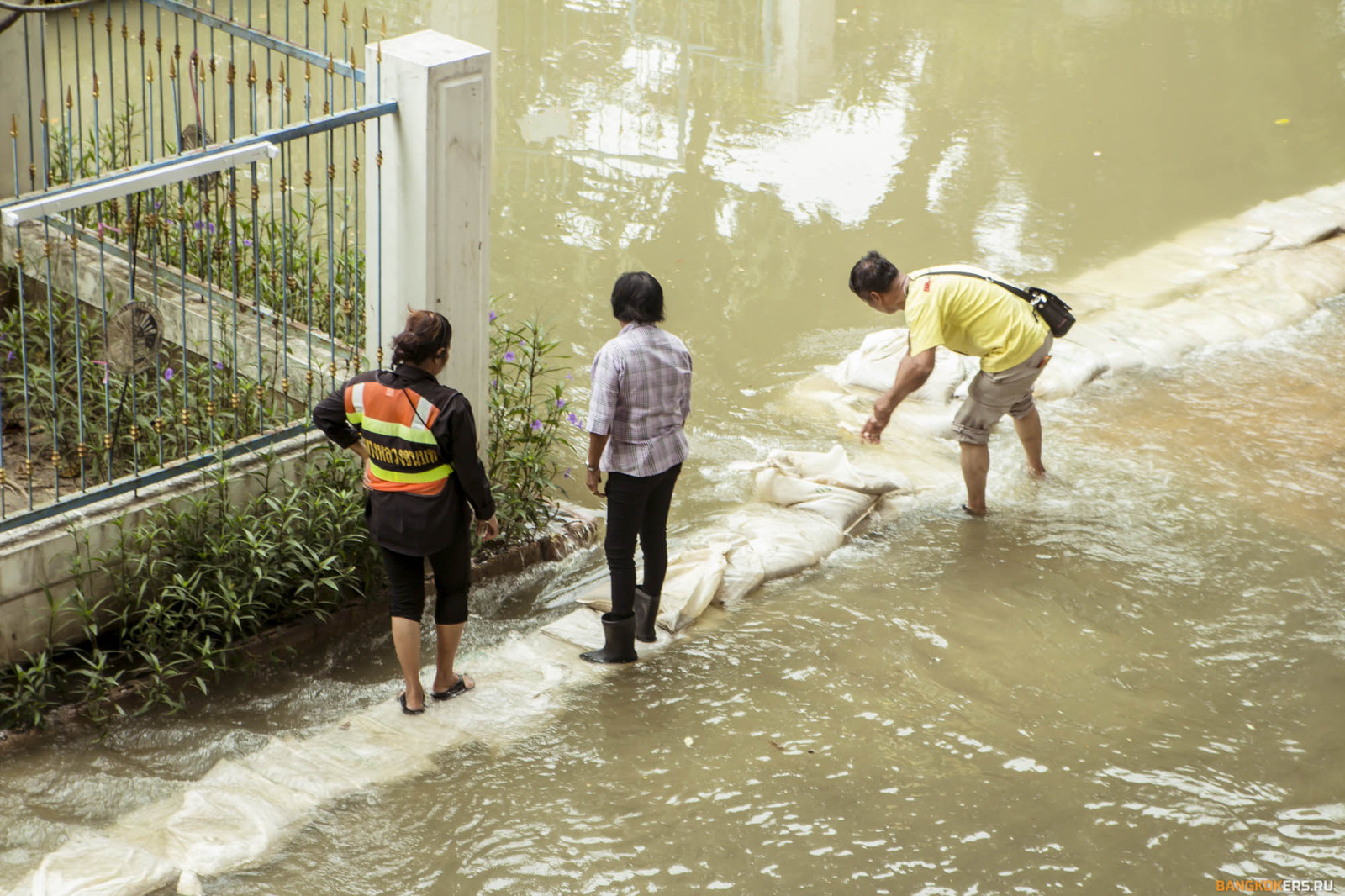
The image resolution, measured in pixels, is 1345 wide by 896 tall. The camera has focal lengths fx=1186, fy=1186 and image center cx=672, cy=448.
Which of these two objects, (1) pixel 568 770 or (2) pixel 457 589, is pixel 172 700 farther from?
(1) pixel 568 770

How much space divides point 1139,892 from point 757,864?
1.06 metres

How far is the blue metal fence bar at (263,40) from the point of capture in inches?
173

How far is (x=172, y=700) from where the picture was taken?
394 centimetres

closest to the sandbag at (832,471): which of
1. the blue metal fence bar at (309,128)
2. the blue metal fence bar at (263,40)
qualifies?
the blue metal fence bar at (309,128)

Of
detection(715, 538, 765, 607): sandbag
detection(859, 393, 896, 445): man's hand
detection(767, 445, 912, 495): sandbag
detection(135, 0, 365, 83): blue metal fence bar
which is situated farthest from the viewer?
detection(767, 445, 912, 495): sandbag

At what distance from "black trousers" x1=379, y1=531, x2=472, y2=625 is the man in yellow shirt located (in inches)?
80.9

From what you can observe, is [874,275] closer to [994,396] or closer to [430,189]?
[994,396]

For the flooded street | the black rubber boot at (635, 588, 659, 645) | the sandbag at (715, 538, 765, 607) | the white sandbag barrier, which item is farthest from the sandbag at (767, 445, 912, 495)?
the black rubber boot at (635, 588, 659, 645)

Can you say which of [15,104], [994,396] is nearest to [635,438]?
[994,396]

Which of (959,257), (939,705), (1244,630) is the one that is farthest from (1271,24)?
(939,705)

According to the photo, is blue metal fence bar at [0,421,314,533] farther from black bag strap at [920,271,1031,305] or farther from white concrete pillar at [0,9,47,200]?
black bag strap at [920,271,1031,305]

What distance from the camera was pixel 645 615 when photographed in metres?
4.45

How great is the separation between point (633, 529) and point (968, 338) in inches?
77.8

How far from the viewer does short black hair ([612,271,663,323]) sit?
3.98 m
